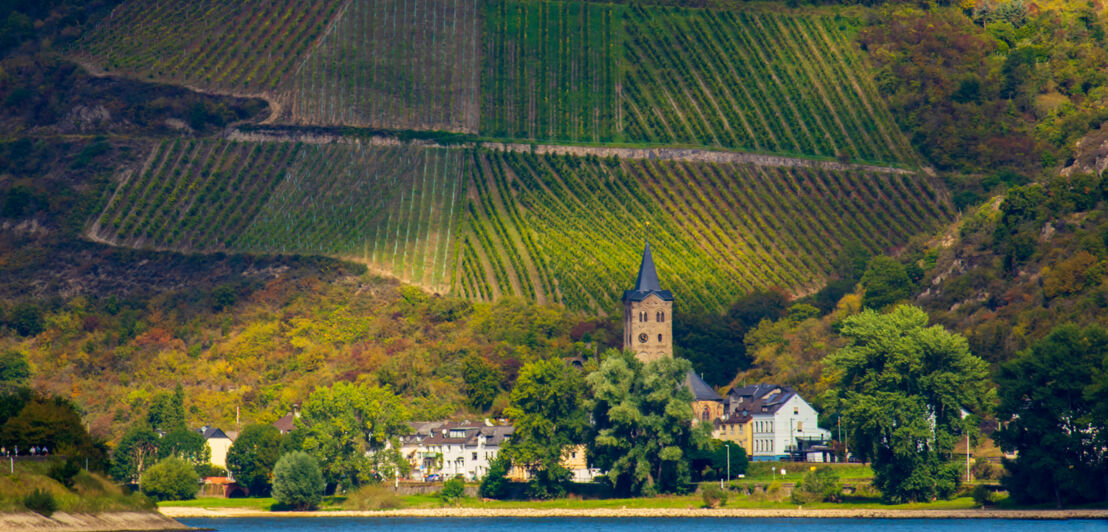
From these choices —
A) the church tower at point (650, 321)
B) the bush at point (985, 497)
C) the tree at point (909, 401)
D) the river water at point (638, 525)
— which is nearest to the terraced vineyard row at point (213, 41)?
the church tower at point (650, 321)

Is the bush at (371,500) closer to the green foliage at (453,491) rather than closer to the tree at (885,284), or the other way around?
the green foliage at (453,491)

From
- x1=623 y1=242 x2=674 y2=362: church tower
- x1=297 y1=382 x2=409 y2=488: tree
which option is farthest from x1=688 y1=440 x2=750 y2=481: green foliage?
x1=623 y1=242 x2=674 y2=362: church tower

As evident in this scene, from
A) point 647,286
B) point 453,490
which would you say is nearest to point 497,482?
point 453,490

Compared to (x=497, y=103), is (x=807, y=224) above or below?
below

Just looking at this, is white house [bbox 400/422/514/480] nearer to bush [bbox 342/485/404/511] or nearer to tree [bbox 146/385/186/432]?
bush [bbox 342/485/404/511]

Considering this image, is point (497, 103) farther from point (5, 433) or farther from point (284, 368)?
point (5, 433)

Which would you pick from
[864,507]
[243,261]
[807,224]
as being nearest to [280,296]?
[243,261]

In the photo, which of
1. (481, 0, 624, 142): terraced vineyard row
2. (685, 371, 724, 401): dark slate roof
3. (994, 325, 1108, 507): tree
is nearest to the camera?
(994, 325, 1108, 507): tree
